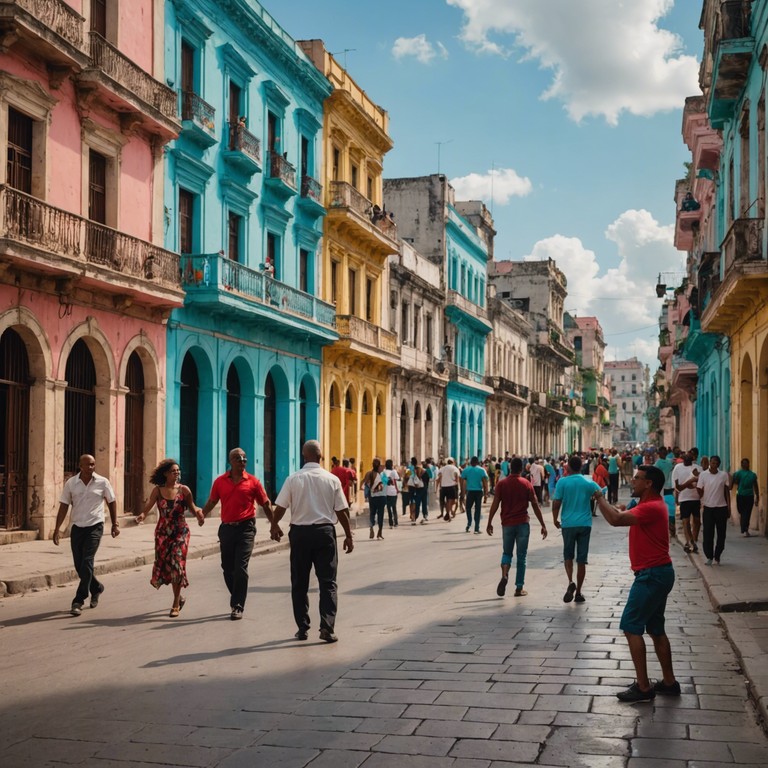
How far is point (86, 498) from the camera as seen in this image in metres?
11.0

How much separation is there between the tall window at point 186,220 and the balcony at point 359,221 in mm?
8522

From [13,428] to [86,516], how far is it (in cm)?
691

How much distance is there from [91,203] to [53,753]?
1535cm

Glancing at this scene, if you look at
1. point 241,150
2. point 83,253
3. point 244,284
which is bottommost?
point 83,253

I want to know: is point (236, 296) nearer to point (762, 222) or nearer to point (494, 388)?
point (762, 222)

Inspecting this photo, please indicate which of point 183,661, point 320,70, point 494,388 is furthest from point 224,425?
point 494,388

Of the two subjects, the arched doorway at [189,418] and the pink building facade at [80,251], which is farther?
the arched doorway at [189,418]

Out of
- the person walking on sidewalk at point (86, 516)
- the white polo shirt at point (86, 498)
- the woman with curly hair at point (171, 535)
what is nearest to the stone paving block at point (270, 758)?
the woman with curly hair at point (171, 535)

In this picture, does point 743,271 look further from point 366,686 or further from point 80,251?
point 366,686

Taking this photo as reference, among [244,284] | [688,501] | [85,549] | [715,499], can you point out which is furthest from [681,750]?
[244,284]

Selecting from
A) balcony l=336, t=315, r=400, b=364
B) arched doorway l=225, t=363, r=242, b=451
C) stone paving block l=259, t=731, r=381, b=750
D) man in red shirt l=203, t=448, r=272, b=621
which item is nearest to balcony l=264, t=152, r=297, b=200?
arched doorway l=225, t=363, r=242, b=451

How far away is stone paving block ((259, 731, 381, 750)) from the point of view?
5684 millimetres

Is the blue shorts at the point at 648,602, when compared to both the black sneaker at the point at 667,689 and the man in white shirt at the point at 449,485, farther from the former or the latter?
the man in white shirt at the point at 449,485

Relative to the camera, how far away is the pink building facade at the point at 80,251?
1698cm
